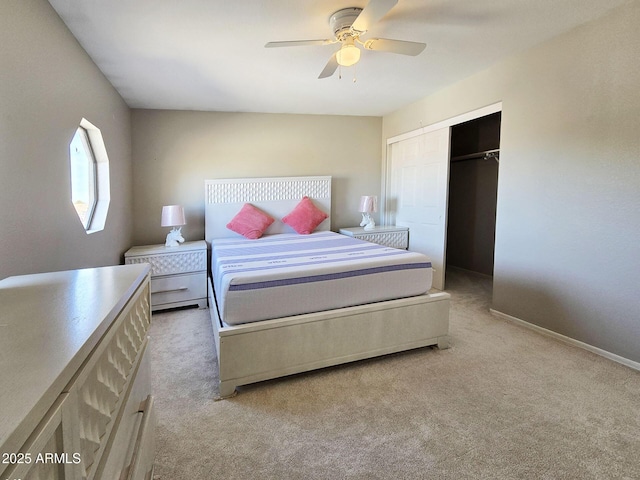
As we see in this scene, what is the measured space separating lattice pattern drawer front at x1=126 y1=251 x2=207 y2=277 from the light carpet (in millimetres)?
1232

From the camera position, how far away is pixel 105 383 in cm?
78

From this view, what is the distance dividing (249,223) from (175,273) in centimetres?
115

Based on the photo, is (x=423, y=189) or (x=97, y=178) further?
Answer: (x=423, y=189)

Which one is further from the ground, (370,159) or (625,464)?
(370,159)

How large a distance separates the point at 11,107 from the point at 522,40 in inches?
144

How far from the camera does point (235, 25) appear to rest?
2.37m

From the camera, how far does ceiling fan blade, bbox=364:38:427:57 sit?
2.25 metres

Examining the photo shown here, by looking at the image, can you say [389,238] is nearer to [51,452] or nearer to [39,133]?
[39,133]

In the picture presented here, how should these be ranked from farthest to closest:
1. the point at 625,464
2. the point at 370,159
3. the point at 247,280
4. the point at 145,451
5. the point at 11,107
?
1. the point at 370,159
2. the point at 247,280
3. the point at 11,107
4. the point at 625,464
5. the point at 145,451

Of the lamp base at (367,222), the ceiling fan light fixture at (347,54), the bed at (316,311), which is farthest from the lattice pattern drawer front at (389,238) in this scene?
the ceiling fan light fixture at (347,54)

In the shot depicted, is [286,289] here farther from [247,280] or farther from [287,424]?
[287,424]

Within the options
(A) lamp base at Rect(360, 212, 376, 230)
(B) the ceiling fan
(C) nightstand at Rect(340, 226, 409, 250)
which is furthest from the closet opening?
(B) the ceiling fan

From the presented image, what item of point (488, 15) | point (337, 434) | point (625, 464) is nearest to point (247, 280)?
point (337, 434)

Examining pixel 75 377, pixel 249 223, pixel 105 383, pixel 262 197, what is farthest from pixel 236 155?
pixel 75 377
